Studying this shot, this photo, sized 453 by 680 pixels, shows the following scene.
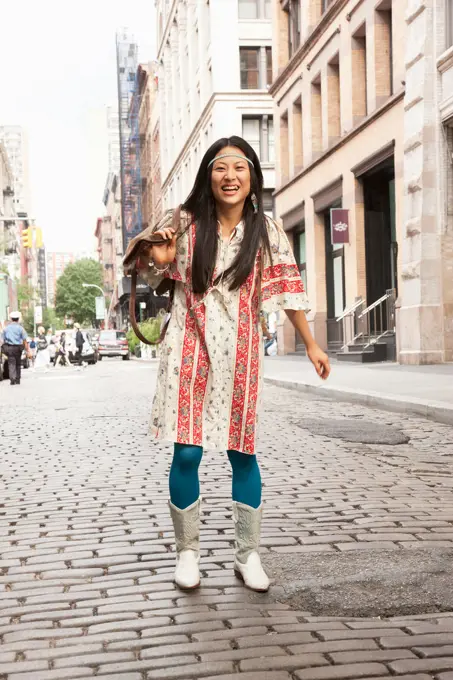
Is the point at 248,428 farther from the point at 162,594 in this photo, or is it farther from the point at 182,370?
the point at 162,594

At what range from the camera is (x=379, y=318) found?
23.9m

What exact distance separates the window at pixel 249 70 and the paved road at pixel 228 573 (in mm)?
36657

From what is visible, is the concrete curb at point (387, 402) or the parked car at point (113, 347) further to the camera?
the parked car at point (113, 347)

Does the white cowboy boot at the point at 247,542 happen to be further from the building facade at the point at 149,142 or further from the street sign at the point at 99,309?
the street sign at the point at 99,309

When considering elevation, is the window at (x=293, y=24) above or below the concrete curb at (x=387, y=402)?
above

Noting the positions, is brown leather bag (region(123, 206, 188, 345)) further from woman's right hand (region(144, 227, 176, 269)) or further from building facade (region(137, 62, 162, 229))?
building facade (region(137, 62, 162, 229))

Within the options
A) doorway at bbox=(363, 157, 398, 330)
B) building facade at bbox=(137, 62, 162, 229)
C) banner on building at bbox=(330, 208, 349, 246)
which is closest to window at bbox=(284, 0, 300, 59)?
doorway at bbox=(363, 157, 398, 330)

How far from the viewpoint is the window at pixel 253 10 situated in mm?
41719

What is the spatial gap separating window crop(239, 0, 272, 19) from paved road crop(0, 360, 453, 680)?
3737 cm

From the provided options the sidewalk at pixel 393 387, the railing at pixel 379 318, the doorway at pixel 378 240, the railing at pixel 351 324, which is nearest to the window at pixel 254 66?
the doorway at pixel 378 240

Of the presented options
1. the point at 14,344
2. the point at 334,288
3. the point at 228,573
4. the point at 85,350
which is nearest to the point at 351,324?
the point at 334,288

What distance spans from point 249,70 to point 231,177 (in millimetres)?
40424

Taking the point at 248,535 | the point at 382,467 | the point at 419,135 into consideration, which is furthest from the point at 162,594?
the point at 419,135

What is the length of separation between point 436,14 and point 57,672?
18.6 metres
